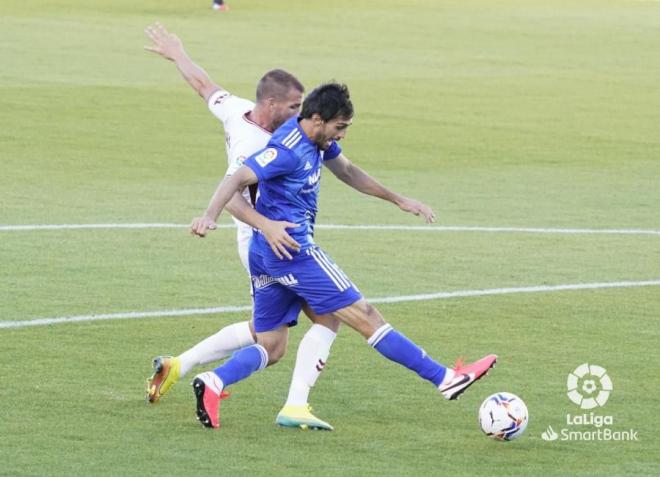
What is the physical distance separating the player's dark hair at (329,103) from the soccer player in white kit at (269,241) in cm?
62

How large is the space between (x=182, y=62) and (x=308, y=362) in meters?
2.40

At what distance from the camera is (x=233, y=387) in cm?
955

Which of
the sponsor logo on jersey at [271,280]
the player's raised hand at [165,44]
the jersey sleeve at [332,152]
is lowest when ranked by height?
the sponsor logo on jersey at [271,280]

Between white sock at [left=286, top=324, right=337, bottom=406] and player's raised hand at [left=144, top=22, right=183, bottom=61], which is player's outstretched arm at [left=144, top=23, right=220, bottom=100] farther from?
white sock at [left=286, top=324, right=337, bottom=406]

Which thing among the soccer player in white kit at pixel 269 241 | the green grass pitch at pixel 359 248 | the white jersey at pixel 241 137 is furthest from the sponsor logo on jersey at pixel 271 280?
the green grass pitch at pixel 359 248

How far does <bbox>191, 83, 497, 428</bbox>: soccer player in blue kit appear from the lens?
8.49 meters

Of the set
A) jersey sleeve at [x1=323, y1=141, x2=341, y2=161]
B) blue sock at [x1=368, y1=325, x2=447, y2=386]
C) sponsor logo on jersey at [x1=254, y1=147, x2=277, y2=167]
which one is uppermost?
jersey sleeve at [x1=323, y1=141, x2=341, y2=161]

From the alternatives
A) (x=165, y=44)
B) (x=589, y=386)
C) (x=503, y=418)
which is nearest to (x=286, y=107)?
(x=165, y=44)

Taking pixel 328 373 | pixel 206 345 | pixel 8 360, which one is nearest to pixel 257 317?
pixel 206 345

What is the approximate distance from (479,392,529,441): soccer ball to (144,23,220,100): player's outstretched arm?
2.92 metres

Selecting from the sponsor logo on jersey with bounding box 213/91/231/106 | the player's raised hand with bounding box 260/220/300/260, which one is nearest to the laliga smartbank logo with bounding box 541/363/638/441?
the player's raised hand with bounding box 260/220/300/260

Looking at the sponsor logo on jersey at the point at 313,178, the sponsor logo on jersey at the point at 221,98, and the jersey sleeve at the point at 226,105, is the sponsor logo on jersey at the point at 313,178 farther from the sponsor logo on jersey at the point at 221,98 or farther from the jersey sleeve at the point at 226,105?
the sponsor logo on jersey at the point at 221,98

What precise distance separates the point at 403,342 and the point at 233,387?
1.44 meters

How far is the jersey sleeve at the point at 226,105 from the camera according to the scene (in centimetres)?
950
